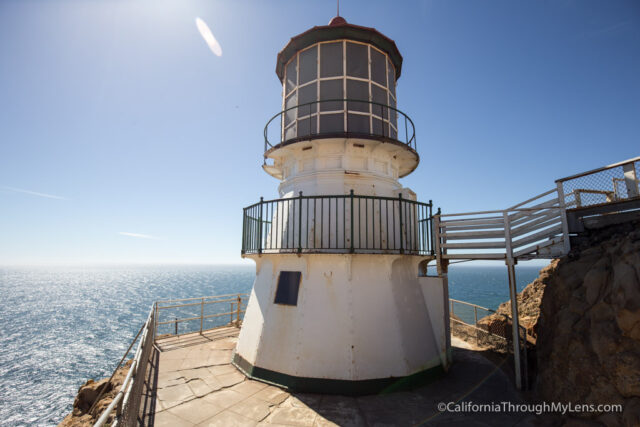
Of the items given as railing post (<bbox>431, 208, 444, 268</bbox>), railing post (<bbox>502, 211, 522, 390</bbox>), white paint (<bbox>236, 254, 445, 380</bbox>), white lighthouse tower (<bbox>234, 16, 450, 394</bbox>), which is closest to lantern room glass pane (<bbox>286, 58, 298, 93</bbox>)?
white lighthouse tower (<bbox>234, 16, 450, 394</bbox>)

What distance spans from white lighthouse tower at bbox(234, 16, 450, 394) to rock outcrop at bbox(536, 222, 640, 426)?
2748mm

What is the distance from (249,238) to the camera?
9031 millimetres

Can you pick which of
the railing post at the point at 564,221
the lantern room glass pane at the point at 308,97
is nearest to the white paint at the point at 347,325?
the railing post at the point at 564,221

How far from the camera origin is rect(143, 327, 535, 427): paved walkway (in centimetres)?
571

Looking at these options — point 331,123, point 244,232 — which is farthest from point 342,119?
point 244,232

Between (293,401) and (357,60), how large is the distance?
9.94m

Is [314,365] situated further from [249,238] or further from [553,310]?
[553,310]

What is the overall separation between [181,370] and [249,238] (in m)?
4.22

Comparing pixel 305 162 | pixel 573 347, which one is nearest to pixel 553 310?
pixel 573 347

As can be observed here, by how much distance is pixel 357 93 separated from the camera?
8930mm

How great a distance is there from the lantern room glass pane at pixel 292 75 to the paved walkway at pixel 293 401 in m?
9.37

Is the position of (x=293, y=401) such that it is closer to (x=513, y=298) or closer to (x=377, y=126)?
(x=513, y=298)

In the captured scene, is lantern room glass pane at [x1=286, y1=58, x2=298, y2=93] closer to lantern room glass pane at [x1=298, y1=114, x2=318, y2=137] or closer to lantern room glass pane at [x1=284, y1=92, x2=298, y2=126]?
lantern room glass pane at [x1=284, y1=92, x2=298, y2=126]

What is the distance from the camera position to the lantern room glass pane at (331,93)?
881 cm
